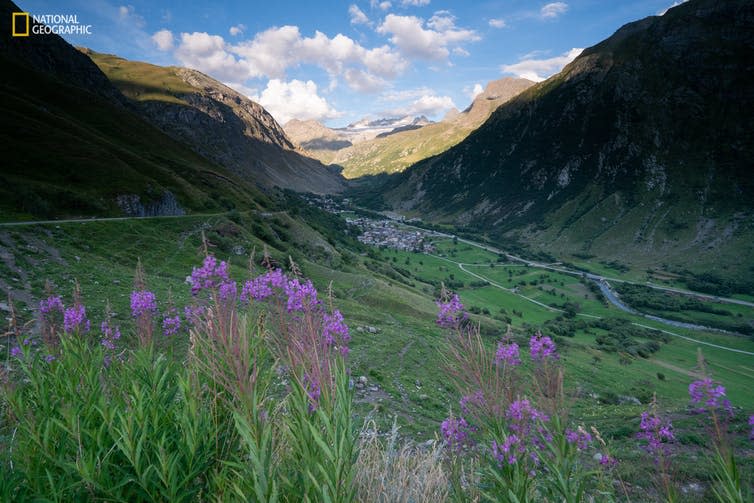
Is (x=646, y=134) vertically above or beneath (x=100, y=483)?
above

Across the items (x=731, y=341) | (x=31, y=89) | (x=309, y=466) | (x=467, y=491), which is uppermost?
(x=31, y=89)

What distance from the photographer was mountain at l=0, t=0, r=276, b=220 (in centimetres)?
3384

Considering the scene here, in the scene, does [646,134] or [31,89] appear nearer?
[31,89]

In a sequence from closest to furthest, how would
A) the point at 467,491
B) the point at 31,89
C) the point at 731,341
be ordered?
1. the point at 467,491
2. the point at 731,341
3. the point at 31,89

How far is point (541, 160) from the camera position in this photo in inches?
7205

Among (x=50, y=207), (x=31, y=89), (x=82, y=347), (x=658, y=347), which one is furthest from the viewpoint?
(x=31, y=89)

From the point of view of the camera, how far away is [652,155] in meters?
138

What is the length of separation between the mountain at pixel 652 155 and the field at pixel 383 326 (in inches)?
2579

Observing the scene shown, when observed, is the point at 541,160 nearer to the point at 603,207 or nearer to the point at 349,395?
the point at 603,207

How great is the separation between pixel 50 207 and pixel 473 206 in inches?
7145

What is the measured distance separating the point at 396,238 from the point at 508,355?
410 feet

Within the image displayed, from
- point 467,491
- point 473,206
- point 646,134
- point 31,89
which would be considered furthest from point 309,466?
point 473,206

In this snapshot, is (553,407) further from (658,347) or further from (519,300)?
(519,300)

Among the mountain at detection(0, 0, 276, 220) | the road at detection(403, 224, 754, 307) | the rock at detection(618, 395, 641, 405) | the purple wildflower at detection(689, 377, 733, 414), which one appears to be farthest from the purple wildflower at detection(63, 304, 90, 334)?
the road at detection(403, 224, 754, 307)
